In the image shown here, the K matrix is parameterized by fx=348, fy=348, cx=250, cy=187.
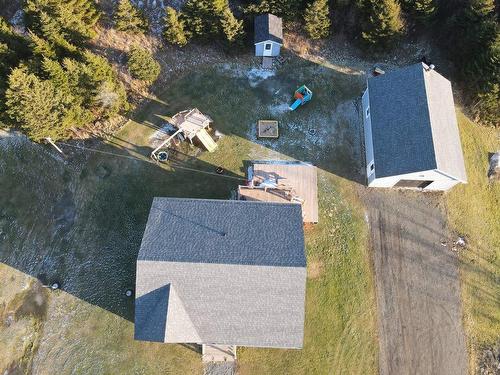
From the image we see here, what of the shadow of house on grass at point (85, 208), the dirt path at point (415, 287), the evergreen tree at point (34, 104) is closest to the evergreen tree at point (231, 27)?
the shadow of house on grass at point (85, 208)

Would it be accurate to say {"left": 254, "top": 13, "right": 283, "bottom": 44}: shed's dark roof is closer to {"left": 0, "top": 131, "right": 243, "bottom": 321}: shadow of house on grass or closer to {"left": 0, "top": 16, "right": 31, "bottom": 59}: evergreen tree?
{"left": 0, "top": 131, "right": 243, "bottom": 321}: shadow of house on grass

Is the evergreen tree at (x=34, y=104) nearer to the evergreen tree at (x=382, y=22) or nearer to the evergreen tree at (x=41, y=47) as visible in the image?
the evergreen tree at (x=41, y=47)

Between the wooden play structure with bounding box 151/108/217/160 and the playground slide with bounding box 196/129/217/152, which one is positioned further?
the playground slide with bounding box 196/129/217/152

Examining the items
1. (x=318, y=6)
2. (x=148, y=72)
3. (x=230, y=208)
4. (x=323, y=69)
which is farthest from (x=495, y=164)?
(x=148, y=72)

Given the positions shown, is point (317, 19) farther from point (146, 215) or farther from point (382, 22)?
point (146, 215)

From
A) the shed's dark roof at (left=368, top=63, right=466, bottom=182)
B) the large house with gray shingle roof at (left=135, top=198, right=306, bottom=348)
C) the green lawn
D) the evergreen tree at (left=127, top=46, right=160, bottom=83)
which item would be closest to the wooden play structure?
the green lawn

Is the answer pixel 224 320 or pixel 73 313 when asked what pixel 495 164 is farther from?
pixel 73 313
